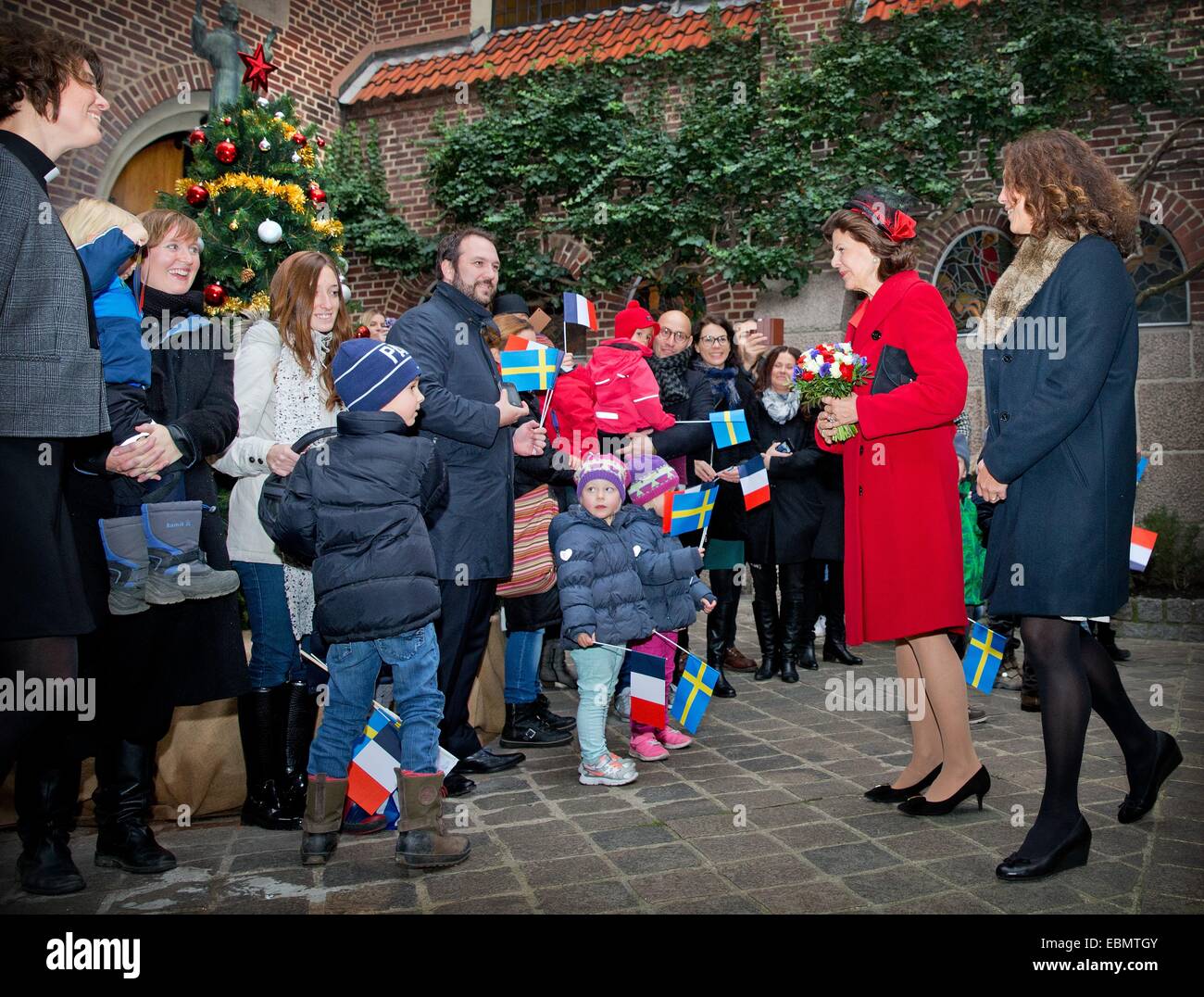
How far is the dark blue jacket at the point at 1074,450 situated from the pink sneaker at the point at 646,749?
191 centimetres

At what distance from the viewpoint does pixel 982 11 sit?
32.8ft

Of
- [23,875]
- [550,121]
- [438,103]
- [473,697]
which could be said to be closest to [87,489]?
[23,875]

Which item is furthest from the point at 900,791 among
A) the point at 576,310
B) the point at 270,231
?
the point at 270,231

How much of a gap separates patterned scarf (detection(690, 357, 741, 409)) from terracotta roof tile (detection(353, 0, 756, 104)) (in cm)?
633

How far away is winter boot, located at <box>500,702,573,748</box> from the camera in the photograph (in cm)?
506

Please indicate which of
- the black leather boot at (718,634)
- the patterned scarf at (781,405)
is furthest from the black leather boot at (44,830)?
the patterned scarf at (781,405)

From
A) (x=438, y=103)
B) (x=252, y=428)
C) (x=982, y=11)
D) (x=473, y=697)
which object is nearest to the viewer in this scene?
(x=252, y=428)

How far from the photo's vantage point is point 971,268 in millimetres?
10445

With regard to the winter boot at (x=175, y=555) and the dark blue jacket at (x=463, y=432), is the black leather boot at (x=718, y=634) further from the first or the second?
the winter boot at (x=175, y=555)

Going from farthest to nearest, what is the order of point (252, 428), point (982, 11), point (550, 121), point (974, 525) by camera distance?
point (550, 121) < point (982, 11) < point (974, 525) < point (252, 428)

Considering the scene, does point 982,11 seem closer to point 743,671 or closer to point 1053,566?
point 743,671

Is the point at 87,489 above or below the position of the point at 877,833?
above

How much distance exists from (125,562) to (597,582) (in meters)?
2.07

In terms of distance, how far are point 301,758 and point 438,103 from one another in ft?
35.3
